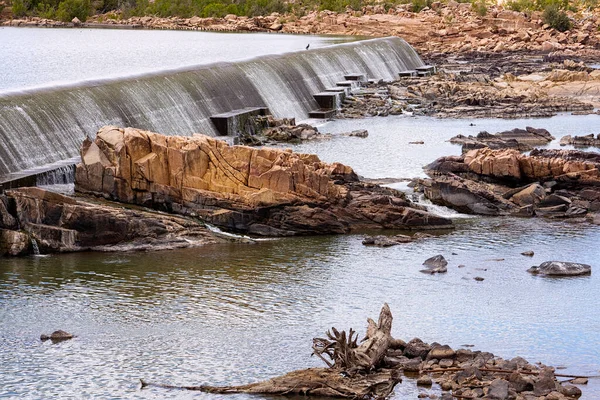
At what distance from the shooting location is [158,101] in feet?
118

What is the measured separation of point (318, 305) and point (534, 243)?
24.9 ft

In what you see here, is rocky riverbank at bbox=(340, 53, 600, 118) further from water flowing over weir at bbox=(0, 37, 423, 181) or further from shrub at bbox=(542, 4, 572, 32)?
shrub at bbox=(542, 4, 572, 32)

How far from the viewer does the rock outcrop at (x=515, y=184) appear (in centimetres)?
2870

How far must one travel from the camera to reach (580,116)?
4950 centimetres

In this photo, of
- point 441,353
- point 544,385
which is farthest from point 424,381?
point 544,385

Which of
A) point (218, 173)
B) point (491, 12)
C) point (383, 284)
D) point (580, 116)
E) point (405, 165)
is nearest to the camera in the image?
point (383, 284)

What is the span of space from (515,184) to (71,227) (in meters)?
13.1

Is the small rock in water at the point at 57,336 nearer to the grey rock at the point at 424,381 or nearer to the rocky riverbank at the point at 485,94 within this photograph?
the grey rock at the point at 424,381

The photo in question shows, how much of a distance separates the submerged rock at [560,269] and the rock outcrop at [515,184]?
518 centimetres

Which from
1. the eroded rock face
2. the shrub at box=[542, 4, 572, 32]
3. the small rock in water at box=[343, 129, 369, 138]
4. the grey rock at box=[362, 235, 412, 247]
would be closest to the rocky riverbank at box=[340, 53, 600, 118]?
the small rock in water at box=[343, 129, 369, 138]

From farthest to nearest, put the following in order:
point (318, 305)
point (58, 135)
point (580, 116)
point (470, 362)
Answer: point (580, 116)
point (58, 135)
point (318, 305)
point (470, 362)

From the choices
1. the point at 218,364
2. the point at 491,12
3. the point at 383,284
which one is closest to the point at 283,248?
the point at 383,284

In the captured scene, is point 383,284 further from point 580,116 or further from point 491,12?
point 491,12

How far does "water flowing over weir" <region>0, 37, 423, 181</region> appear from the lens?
28.8 meters
